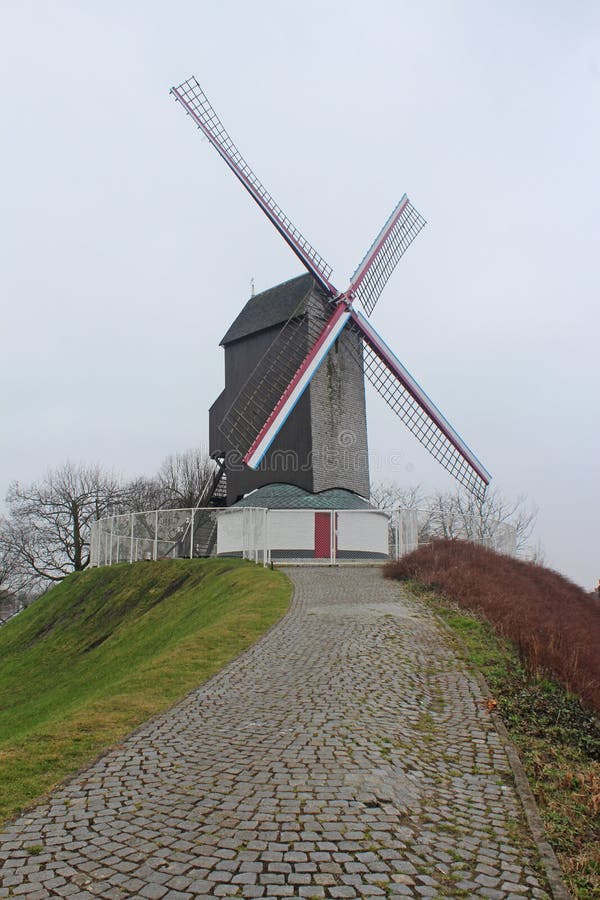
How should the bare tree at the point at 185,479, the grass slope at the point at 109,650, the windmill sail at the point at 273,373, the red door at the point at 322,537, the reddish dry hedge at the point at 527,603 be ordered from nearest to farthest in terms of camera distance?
the grass slope at the point at 109,650
the reddish dry hedge at the point at 527,603
the red door at the point at 322,537
the windmill sail at the point at 273,373
the bare tree at the point at 185,479

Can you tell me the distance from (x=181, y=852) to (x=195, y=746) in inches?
78.1

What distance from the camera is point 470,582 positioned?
14125mm

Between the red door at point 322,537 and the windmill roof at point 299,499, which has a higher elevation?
the windmill roof at point 299,499

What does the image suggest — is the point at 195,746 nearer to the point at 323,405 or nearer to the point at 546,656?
the point at 546,656

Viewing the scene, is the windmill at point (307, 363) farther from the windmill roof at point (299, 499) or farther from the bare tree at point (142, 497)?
the bare tree at point (142, 497)

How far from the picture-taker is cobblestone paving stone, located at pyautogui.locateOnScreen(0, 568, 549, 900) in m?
4.07

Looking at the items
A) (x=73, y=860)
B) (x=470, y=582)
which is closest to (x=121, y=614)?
(x=470, y=582)

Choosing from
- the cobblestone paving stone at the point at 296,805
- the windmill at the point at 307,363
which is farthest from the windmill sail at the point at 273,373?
the cobblestone paving stone at the point at 296,805

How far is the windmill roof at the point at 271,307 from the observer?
972 inches

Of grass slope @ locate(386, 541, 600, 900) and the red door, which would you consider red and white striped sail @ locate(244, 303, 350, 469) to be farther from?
grass slope @ locate(386, 541, 600, 900)

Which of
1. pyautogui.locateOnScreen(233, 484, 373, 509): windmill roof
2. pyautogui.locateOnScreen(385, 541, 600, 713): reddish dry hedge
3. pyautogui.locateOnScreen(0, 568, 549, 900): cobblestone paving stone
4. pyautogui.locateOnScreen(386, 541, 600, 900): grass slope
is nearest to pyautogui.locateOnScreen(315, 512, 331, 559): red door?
pyautogui.locateOnScreen(233, 484, 373, 509): windmill roof

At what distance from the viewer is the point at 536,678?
848 cm

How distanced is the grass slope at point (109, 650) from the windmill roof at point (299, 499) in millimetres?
3445

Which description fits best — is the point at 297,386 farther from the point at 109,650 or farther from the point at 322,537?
the point at 109,650
